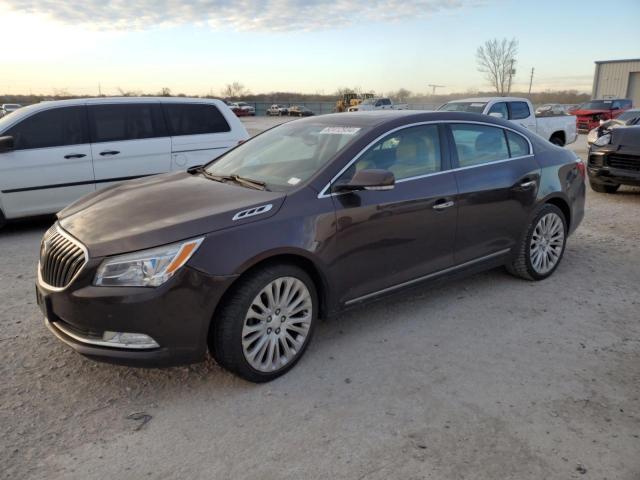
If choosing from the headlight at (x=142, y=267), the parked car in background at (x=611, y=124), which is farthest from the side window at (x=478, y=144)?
the parked car in background at (x=611, y=124)

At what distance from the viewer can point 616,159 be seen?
878 centimetres

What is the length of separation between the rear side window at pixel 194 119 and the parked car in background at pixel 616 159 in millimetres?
6134

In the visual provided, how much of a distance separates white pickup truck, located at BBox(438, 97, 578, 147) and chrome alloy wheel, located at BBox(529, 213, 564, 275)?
7.01 m

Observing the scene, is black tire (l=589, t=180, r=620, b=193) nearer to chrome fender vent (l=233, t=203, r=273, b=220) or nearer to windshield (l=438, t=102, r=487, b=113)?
windshield (l=438, t=102, r=487, b=113)

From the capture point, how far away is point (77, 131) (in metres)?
6.88

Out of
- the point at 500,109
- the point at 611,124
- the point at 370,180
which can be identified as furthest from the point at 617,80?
the point at 370,180

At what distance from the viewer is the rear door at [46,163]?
21.4 feet

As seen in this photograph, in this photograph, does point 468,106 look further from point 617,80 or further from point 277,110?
point 277,110

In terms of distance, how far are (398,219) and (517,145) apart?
1744mm

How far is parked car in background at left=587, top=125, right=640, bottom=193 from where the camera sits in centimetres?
850

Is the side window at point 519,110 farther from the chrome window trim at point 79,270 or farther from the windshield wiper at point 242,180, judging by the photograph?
the chrome window trim at point 79,270

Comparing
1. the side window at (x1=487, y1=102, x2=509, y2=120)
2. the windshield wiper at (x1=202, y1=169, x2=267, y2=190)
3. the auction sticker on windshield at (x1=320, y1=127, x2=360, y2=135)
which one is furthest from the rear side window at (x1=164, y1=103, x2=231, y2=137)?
the side window at (x1=487, y1=102, x2=509, y2=120)

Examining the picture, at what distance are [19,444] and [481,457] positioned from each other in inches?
88.6

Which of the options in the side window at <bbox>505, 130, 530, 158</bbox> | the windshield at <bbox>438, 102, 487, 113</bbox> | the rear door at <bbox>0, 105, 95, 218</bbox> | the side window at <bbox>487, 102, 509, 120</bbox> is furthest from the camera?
the side window at <bbox>487, 102, 509, 120</bbox>
